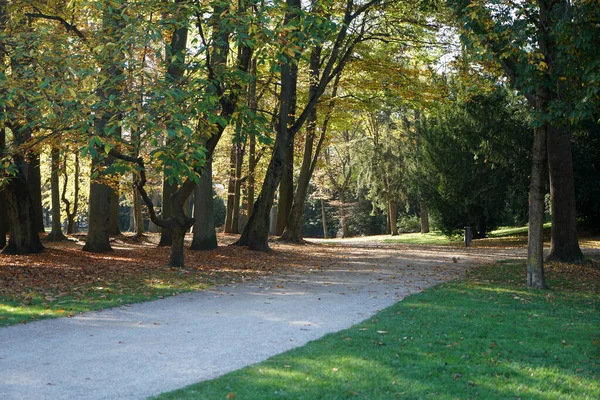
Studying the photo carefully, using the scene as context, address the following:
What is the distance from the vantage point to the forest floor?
19.3 feet

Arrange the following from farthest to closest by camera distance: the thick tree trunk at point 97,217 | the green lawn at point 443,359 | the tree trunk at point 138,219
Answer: the tree trunk at point 138,219 < the thick tree trunk at point 97,217 < the green lawn at point 443,359

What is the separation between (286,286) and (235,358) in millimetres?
6194

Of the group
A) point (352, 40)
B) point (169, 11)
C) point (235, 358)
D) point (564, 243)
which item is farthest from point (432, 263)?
point (235, 358)

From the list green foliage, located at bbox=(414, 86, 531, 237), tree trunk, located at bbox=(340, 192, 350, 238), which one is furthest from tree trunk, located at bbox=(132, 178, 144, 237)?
tree trunk, located at bbox=(340, 192, 350, 238)

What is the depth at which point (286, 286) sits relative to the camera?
12.7 metres

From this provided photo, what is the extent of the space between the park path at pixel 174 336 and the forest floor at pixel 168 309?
17 millimetres

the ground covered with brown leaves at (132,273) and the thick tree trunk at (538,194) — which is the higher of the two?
the thick tree trunk at (538,194)

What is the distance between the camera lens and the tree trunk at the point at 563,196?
1702 cm

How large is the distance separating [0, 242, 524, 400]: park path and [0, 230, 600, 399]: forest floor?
2 centimetres

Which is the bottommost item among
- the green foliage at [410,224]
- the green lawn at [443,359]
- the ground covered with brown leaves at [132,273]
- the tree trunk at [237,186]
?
the green lawn at [443,359]

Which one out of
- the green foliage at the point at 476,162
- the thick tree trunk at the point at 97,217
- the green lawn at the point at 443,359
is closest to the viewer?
the green lawn at the point at 443,359

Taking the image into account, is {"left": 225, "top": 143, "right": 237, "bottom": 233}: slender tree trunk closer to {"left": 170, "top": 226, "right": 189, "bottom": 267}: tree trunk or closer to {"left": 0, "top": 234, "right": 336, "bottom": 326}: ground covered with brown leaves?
{"left": 0, "top": 234, "right": 336, "bottom": 326}: ground covered with brown leaves

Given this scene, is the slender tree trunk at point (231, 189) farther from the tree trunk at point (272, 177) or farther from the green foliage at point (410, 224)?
the green foliage at point (410, 224)

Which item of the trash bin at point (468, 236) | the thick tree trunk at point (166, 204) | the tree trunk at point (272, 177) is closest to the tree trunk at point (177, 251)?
the tree trunk at point (272, 177)
